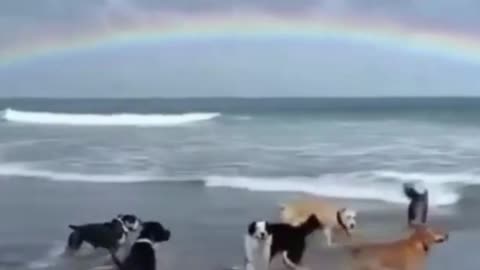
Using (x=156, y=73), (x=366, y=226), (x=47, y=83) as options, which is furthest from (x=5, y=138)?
(x=366, y=226)

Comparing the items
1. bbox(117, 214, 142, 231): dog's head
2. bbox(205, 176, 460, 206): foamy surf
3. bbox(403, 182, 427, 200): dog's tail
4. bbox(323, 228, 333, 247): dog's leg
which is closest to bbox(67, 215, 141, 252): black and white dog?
bbox(117, 214, 142, 231): dog's head

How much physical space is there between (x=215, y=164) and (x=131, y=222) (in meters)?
0.13

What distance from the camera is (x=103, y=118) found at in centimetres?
120

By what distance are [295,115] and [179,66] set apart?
0.17m

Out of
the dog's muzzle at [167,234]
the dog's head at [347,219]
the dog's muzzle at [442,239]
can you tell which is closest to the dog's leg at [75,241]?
the dog's muzzle at [167,234]

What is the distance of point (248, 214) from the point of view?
45.3 inches

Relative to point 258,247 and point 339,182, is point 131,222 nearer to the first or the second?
point 258,247

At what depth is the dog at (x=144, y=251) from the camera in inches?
43.9

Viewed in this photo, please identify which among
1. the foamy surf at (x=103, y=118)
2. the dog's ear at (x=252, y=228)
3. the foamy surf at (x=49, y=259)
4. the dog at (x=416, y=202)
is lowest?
the foamy surf at (x=49, y=259)

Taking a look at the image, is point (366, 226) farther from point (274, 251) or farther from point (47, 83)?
point (47, 83)

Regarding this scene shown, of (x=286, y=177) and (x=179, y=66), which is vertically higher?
(x=179, y=66)

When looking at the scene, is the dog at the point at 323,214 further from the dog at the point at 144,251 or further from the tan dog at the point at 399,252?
the dog at the point at 144,251

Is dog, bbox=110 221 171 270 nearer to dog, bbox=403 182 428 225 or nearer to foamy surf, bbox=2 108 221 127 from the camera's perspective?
foamy surf, bbox=2 108 221 127

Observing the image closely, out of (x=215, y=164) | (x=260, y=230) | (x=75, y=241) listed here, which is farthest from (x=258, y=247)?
(x=75, y=241)
